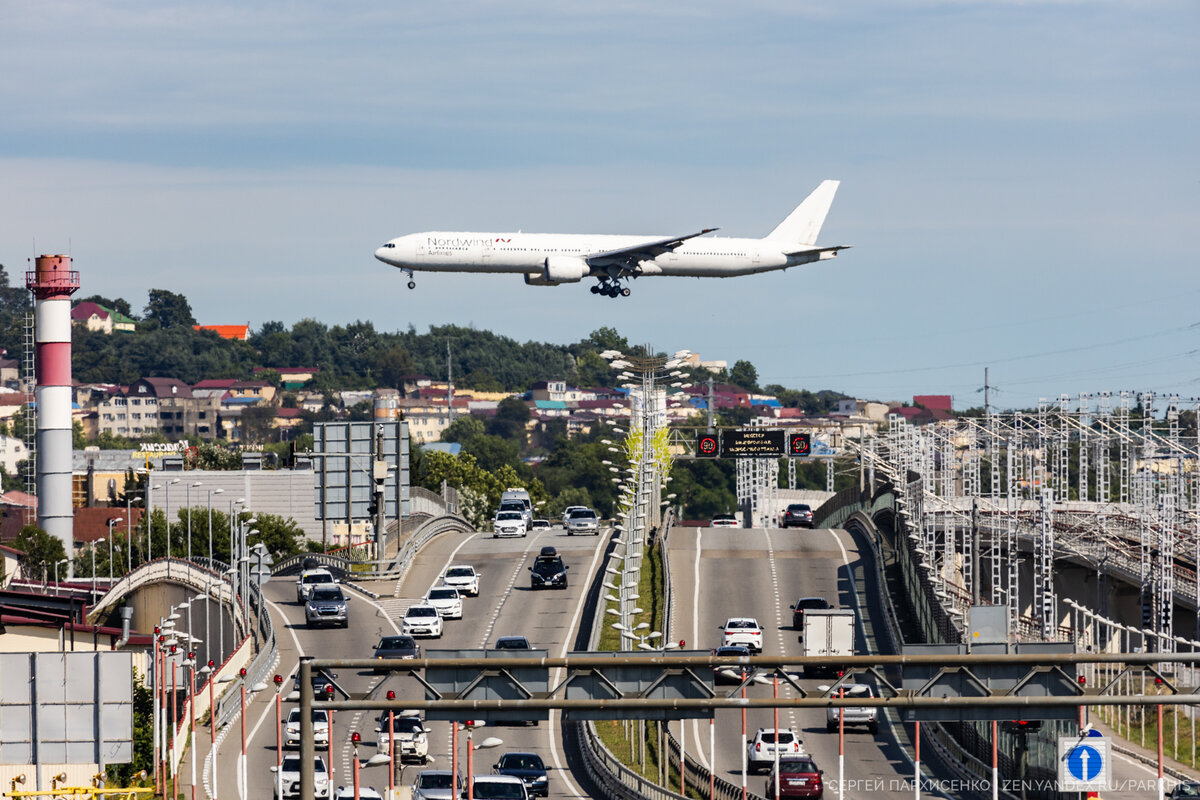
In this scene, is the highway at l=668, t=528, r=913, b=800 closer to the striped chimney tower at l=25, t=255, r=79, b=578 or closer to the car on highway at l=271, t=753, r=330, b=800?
the car on highway at l=271, t=753, r=330, b=800

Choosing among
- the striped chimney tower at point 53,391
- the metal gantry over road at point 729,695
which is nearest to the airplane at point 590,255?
the striped chimney tower at point 53,391

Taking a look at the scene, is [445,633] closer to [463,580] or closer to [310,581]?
[463,580]

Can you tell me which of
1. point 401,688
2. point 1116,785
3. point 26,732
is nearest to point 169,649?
point 401,688

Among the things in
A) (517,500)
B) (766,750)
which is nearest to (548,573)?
(766,750)

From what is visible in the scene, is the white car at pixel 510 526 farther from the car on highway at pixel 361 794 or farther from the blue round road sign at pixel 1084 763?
the blue round road sign at pixel 1084 763

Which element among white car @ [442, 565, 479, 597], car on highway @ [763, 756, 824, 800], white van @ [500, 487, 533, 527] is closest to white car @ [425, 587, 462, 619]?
white car @ [442, 565, 479, 597]
